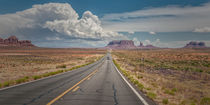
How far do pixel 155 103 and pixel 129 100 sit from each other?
1.14m

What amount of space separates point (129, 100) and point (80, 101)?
223 cm

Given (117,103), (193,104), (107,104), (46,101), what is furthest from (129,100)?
(46,101)

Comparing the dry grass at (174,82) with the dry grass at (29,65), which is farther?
the dry grass at (29,65)

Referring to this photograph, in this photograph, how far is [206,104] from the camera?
6207 mm

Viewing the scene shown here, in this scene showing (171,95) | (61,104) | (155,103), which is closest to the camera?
(61,104)

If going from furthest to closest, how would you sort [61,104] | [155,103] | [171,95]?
[171,95] < [155,103] < [61,104]

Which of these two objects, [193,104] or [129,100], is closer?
[193,104]

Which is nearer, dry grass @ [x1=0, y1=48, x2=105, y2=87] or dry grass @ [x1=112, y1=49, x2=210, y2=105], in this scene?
dry grass @ [x1=112, y1=49, x2=210, y2=105]

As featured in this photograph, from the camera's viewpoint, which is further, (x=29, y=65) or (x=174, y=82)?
(x=29, y=65)

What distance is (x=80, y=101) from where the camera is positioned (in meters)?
6.50

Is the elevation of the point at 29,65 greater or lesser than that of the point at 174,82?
greater

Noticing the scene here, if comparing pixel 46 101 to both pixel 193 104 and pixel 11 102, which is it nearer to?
pixel 11 102

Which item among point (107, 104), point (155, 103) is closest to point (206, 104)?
point (155, 103)

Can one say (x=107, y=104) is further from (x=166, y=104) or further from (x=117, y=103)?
(x=166, y=104)
